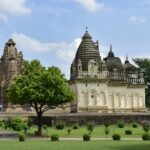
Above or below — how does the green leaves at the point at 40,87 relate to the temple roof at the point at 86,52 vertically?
below

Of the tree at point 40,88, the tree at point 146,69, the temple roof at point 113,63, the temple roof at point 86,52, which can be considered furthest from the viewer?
the tree at point 146,69

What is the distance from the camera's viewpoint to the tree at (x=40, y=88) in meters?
44.5

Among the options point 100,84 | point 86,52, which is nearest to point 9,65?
point 86,52

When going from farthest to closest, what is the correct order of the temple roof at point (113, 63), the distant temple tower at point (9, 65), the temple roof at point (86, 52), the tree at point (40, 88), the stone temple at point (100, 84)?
the temple roof at point (113, 63), the distant temple tower at point (9, 65), the temple roof at point (86, 52), the stone temple at point (100, 84), the tree at point (40, 88)

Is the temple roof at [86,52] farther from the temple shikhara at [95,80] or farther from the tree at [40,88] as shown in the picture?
the tree at [40,88]

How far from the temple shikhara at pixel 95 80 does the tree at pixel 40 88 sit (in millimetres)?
24909

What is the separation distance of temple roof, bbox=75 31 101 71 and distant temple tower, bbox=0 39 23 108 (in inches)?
360

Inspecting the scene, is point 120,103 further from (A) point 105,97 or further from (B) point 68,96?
(B) point 68,96

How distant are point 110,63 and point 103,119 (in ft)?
64.1

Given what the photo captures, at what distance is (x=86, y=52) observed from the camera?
73500mm

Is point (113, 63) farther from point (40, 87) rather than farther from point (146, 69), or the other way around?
point (40, 87)

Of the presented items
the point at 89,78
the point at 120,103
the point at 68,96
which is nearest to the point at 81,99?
the point at 89,78

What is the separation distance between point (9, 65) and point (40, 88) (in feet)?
102

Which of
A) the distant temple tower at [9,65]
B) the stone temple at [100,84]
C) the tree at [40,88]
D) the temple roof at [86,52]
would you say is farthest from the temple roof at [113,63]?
the tree at [40,88]
